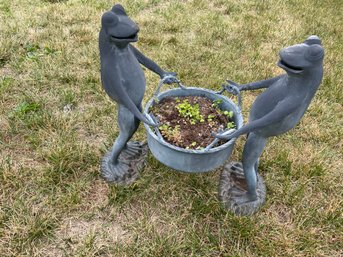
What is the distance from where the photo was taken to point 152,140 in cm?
221

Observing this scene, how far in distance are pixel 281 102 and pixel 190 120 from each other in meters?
0.66

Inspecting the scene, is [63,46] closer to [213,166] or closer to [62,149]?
[62,149]

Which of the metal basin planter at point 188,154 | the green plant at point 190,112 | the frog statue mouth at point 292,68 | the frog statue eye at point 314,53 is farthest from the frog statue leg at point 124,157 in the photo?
the frog statue eye at point 314,53

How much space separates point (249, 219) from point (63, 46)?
2.86 meters

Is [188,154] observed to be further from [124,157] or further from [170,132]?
[124,157]

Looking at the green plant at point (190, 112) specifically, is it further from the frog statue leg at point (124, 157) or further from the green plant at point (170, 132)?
the frog statue leg at point (124, 157)

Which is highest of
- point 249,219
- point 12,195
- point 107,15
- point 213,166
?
point 107,15

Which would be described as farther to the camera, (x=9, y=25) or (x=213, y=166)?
(x=9, y=25)

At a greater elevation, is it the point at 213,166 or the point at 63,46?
the point at 213,166

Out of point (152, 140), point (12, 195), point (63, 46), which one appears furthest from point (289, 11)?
point (12, 195)

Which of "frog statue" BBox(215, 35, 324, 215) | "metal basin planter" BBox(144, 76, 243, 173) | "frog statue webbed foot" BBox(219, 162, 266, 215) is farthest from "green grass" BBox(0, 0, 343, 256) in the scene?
"metal basin planter" BBox(144, 76, 243, 173)

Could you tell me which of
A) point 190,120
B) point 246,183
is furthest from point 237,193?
point 190,120

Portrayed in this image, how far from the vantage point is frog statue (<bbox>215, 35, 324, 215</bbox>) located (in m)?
1.81

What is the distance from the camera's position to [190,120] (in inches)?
94.8
